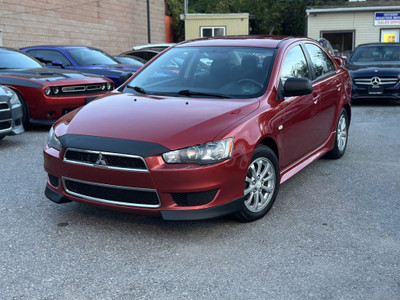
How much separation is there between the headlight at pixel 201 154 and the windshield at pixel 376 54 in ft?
33.4

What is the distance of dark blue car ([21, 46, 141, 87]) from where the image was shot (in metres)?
10.9

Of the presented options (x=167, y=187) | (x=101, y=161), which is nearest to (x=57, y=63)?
(x=101, y=161)

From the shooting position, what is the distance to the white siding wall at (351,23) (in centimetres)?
2780

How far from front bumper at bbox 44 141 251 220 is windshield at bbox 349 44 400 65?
401 inches

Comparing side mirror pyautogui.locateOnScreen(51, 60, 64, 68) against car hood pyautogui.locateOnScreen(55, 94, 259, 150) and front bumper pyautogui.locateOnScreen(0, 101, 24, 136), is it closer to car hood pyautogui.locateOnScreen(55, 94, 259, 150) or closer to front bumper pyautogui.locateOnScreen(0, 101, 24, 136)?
front bumper pyautogui.locateOnScreen(0, 101, 24, 136)

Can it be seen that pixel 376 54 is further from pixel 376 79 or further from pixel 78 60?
pixel 78 60

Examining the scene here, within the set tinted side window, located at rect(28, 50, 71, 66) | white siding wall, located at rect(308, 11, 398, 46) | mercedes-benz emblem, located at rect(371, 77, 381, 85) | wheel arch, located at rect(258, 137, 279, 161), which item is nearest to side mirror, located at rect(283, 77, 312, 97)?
wheel arch, located at rect(258, 137, 279, 161)

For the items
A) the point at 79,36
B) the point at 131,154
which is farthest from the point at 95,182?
the point at 79,36

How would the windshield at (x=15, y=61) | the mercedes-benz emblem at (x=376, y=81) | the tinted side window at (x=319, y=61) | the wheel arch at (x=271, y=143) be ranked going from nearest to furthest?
1. the wheel arch at (x=271, y=143)
2. the tinted side window at (x=319, y=61)
3. the windshield at (x=15, y=61)
4. the mercedes-benz emblem at (x=376, y=81)

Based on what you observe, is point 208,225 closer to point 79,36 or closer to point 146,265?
point 146,265

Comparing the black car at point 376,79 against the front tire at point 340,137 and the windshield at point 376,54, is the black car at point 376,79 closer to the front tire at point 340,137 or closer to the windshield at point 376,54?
the windshield at point 376,54

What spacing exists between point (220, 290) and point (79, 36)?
2233 centimetres

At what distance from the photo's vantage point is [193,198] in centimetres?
375

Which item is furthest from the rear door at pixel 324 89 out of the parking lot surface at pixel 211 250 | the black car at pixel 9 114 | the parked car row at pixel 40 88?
the black car at pixel 9 114
